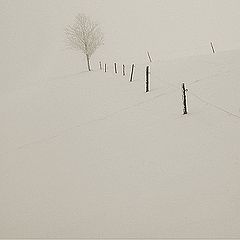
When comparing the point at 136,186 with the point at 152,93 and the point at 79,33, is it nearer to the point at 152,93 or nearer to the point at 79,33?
the point at 152,93

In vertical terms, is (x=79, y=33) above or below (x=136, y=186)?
above

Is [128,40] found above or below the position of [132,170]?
above

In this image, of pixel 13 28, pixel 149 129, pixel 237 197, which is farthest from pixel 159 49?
pixel 13 28

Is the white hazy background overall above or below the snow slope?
above

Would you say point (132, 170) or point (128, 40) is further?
Answer: point (128, 40)

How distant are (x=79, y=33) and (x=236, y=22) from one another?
94.8 metres

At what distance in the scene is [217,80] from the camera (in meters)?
17.4

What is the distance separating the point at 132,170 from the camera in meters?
9.43

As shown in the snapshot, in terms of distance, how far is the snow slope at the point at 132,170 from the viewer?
698cm

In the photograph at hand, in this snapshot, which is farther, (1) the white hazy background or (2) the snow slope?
(1) the white hazy background

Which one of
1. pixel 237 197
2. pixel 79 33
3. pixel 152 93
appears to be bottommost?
pixel 237 197

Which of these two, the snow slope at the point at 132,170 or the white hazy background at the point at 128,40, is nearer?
the snow slope at the point at 132,170

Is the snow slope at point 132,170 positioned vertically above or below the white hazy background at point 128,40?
below

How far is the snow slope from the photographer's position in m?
6.98
